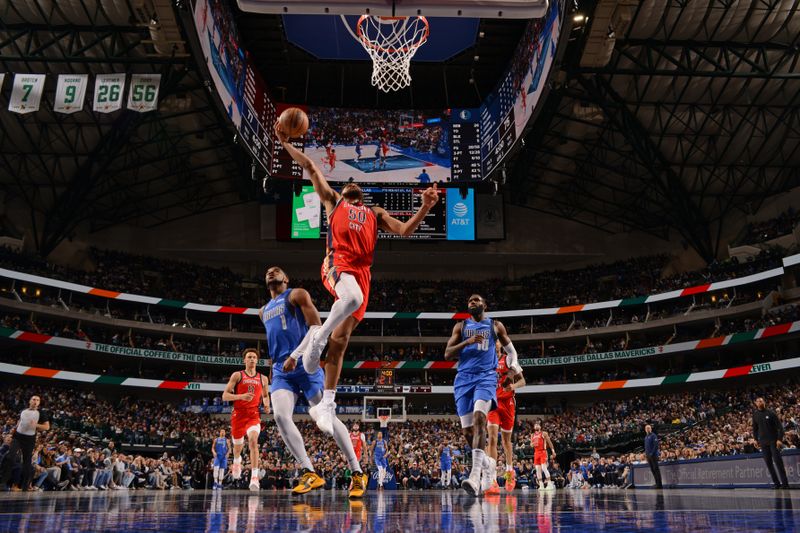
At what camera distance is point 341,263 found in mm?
6051

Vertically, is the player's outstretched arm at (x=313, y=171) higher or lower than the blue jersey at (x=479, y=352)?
higher

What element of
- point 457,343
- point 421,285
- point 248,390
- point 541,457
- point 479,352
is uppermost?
point 421,285

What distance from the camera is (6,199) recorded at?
115ft

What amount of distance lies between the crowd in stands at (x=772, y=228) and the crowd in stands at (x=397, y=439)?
311 inches

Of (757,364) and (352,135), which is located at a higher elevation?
(352,135)

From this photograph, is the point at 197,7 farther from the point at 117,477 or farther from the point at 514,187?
the point at 514,187

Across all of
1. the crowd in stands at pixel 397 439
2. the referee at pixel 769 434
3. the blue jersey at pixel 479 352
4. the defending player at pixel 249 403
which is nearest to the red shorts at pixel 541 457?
the crowd in stands at pixel 397 439

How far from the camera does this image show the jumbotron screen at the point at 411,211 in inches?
1168

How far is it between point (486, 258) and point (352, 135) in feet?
59.0

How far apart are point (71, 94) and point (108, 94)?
1105mm

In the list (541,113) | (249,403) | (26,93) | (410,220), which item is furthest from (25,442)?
(541,113)

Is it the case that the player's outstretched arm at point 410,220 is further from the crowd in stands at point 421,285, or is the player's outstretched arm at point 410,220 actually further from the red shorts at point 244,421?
the crowd in stands at point 421,285

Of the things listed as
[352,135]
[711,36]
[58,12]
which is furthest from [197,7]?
[711,36]

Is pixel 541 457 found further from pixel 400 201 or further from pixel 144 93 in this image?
pixel 144 93
